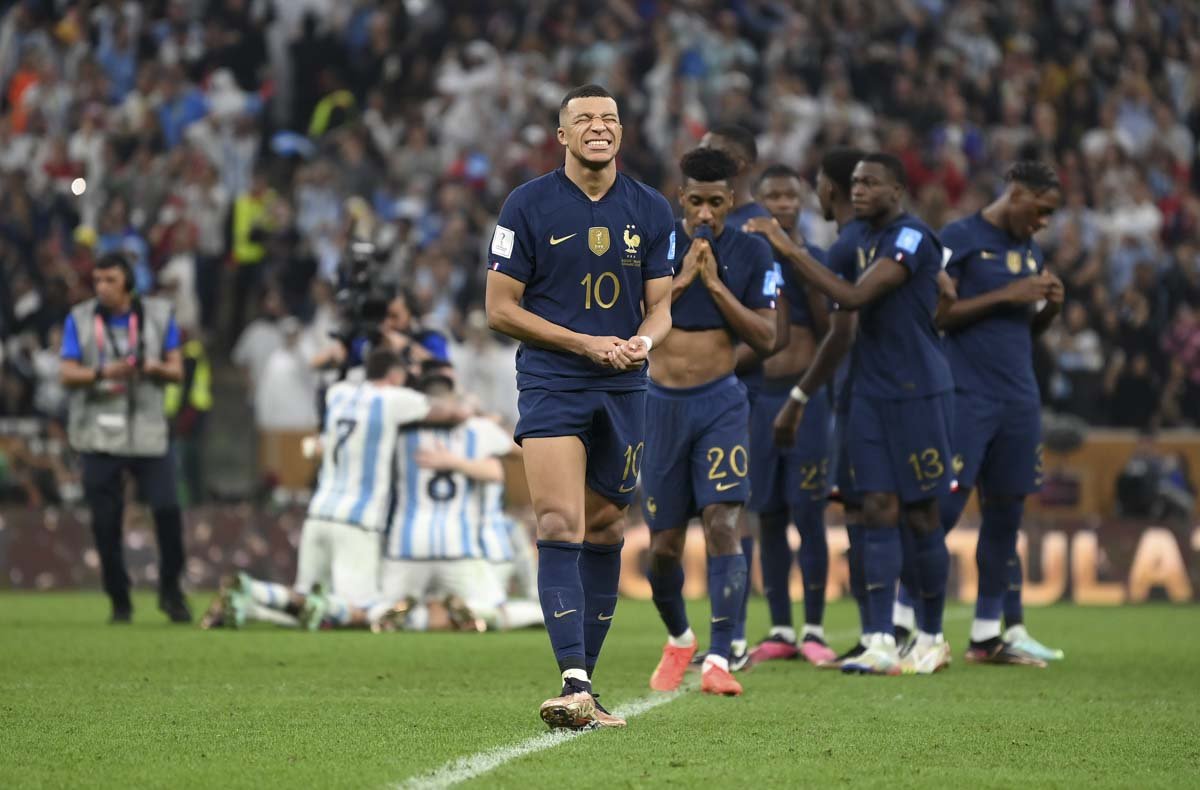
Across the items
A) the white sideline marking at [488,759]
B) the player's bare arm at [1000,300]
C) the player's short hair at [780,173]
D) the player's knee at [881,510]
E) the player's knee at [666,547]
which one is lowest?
the white sideline marking at [488,759]

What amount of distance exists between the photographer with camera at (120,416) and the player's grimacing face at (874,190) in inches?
227

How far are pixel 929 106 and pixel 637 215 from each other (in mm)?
16578

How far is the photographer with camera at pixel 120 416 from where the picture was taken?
13578 millimetres

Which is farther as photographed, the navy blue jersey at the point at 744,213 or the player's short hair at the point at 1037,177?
the player's short hair at the point at 1037,177

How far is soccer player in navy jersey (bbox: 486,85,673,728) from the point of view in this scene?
7.26 metres

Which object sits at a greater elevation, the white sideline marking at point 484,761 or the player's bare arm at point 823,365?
the player's bare arm at point 823,365

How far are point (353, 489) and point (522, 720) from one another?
19.7 feet

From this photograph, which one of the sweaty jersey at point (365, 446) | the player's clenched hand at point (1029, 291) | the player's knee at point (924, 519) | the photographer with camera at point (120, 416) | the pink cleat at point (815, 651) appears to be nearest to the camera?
→ the player's knee at point (924, 519)

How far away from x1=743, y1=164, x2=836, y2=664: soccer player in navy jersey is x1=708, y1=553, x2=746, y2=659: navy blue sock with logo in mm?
2059

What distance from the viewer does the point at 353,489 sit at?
43.8 ft

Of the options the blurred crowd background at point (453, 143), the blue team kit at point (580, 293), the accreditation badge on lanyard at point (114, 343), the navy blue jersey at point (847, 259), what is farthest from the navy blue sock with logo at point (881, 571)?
the blurred crowd background at point (453, 143)

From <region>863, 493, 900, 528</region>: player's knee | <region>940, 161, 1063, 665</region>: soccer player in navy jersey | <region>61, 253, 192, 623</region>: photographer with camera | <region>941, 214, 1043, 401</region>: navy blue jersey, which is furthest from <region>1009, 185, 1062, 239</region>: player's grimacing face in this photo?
<region>61, 253, 192, 623</region>: photographer with camera

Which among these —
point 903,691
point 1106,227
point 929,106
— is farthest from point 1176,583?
point 903,691

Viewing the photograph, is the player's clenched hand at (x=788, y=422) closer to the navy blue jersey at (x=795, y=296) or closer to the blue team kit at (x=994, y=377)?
the navy blue jersey at (x=795, y=296)
